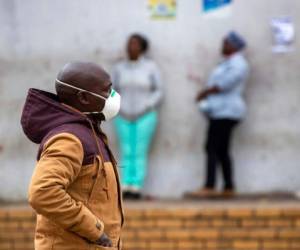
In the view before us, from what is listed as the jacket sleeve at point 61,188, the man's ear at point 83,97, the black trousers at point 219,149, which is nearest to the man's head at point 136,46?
the black trousers at point 219,149

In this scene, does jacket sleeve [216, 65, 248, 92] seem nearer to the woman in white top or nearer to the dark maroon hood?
the woman in white top

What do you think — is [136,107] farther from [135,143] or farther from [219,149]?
[219,149]

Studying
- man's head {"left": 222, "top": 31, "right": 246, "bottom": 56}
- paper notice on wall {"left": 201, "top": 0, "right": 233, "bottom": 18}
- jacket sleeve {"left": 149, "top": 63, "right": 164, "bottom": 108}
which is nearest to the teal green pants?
jacket sleeve {"left": 149, "top": 63, "right": 164, "bottom": 108}

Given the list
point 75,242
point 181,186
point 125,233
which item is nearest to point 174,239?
point 125,233

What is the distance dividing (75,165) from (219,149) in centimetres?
477

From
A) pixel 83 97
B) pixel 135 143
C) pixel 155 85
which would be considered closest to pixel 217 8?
pixel 155 85

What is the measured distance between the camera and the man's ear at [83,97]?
3.48 metres

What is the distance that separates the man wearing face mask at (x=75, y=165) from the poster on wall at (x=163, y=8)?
4521 millimetres

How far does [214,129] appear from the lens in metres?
7.92

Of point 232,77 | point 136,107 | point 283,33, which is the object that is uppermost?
point 283,33

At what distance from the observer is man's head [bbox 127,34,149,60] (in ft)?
25.9

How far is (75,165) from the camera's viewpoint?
3.31 meters

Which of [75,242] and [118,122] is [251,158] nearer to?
[118,122]

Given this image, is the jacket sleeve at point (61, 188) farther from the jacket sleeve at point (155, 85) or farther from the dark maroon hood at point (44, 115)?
the jacket sleeve at point (155, 85)
